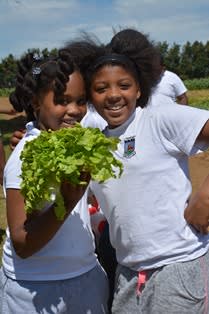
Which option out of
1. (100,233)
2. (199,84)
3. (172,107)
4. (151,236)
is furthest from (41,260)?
(199,84)

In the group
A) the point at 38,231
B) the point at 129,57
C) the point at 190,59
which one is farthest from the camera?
the point at 190,59

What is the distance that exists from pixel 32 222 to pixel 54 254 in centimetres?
29

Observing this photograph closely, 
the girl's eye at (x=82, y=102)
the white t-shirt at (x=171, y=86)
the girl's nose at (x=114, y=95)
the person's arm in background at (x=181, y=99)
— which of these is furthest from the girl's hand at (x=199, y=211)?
the person's arm in background at (x=181, y=99)

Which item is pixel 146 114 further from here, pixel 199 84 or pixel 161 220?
pixel 199 84

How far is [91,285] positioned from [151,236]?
1.27ft

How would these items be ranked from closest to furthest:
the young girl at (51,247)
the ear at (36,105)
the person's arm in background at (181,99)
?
the young girl at (51,247) → the ear at (36,105) → the person's arm in background at (181,99)

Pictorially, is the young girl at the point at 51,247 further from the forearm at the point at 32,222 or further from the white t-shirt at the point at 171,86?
the white t-shirt at the point at 171,86

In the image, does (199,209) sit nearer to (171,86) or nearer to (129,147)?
(129,147)

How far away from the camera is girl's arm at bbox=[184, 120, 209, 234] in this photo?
2.43m

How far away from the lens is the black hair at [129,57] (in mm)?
2672

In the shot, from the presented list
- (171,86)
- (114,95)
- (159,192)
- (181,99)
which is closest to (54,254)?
(159,192)

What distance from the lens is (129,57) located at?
8.99 feet

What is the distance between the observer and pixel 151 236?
8.18 feet

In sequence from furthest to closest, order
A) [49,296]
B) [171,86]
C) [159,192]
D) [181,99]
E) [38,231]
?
[181,99] < [171,86] < [159,192] < [49,296] < [38,231]
